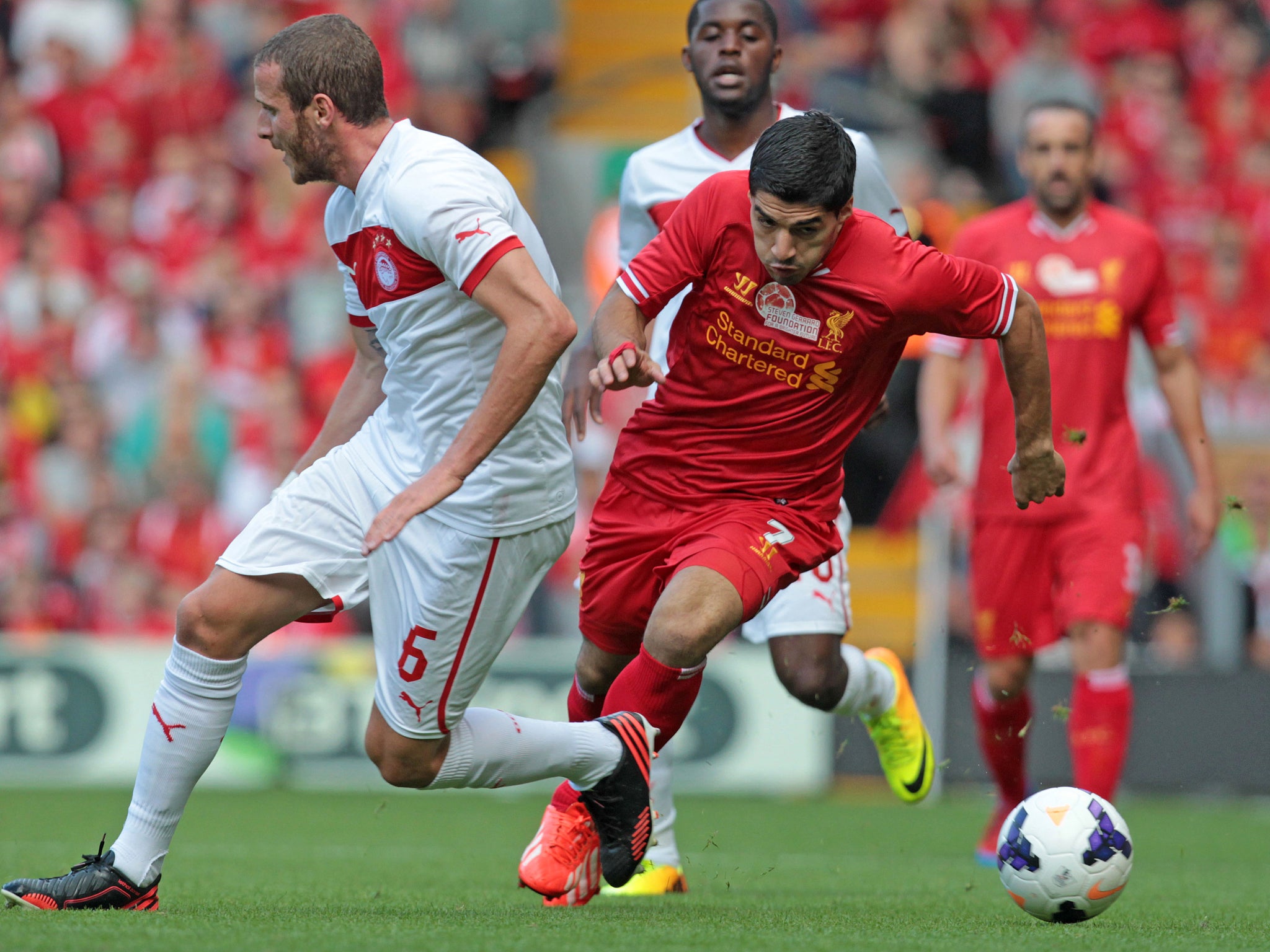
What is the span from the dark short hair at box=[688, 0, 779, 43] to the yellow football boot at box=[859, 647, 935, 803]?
220cm

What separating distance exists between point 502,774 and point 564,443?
3.07 feet

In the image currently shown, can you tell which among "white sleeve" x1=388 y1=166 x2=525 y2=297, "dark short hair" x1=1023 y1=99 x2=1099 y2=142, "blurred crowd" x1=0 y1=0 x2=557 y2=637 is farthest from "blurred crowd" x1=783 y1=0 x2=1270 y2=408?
"white sleeve" x1=388 y1=166 x2=525 y2=297

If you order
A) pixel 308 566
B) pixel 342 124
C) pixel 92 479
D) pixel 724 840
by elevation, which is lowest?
pixel 724 840

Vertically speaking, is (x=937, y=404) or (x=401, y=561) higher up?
(x=937, y=404)

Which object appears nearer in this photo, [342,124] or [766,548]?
[342,124]

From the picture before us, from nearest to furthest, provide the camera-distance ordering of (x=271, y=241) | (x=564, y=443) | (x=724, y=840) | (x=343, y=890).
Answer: (x=564, y=443), (x=343, y=890), (x=724, y=840), (x=271, y=241)

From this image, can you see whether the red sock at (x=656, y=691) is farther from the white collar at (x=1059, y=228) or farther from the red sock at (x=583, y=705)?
the white collar at (x=1059, y=228)

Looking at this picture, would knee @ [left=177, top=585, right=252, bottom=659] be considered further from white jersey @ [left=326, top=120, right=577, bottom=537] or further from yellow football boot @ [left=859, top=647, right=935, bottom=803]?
yellow football boot @ [left=859, top=647, right=935, bottom=803]

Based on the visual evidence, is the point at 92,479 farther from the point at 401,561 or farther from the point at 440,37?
the point at 401,561

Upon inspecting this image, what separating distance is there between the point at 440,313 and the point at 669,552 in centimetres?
102

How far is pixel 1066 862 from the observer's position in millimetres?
4625

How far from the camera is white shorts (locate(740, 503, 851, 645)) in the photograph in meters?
5.96

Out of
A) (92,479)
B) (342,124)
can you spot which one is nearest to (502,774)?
(342,124)

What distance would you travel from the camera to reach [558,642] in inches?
420
